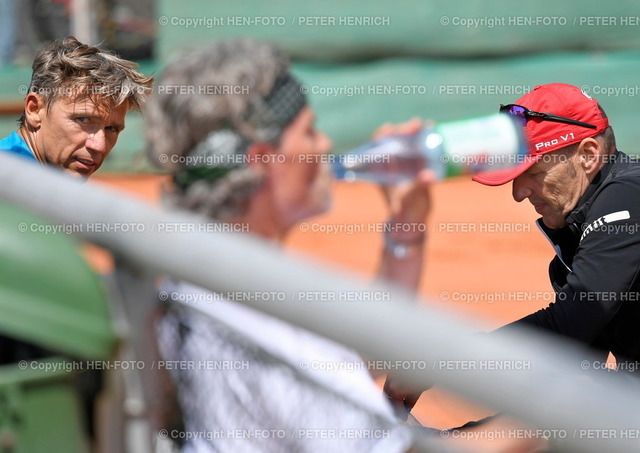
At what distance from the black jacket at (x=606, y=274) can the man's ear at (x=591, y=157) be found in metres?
0.05

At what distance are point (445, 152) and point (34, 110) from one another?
4.21 feet

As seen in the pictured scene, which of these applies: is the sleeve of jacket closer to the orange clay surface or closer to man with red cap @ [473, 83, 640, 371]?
man with red cap @ [473, 83, 640, 371]

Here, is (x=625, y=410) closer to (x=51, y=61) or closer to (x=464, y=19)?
(x=51, y=61)

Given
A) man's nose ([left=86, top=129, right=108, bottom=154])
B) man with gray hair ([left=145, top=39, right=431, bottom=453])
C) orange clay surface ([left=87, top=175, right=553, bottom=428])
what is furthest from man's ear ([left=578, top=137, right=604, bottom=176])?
Answer: orange clay surface ([left=87, top=175, right=553, bottom=428])

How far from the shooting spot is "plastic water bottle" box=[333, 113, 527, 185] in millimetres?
2648

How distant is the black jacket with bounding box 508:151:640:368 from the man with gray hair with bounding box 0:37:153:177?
4.41 feet

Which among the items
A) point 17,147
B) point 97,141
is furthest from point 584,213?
point 17,147

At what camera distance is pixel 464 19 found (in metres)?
9.16

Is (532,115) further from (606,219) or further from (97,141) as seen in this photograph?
(97,141)

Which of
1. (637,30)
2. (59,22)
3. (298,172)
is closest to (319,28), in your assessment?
(637,30)

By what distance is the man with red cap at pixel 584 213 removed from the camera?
2.25 m

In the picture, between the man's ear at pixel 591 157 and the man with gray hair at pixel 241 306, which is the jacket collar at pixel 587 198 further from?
the man with gray hair at pixel 241 306

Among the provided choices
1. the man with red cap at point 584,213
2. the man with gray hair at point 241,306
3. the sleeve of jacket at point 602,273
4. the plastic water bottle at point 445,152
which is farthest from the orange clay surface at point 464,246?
the man with gray hair at point 241,306

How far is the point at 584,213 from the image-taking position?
2410mm
